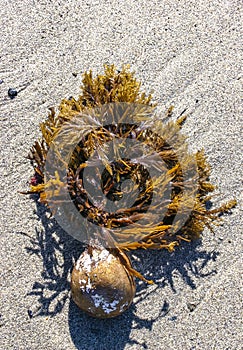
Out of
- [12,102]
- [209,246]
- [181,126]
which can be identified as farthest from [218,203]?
[12,102]

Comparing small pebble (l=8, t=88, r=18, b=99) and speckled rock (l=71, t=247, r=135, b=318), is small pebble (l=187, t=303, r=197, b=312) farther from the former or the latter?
small pebble (l=8, t=88, r=18, b=99)

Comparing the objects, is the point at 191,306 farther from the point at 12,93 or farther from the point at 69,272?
the point at 12,93

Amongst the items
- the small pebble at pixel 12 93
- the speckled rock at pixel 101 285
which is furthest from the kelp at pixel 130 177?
the small pebble at pixel 12 93

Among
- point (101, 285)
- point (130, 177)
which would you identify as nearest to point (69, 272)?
point (101, 285)

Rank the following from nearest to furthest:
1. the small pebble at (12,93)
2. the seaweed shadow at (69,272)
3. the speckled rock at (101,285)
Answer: the speckled rock at (101,285) < the seaweed shadow at (69,272) < the small pebble at (12,93)

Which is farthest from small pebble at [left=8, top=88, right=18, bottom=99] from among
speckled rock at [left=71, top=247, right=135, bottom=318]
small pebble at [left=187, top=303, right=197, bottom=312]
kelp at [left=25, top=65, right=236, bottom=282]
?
small pebble at [left=187, top=303, right=197, bottom=312]

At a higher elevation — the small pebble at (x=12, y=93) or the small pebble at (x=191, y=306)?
the small pebble at (x=12, y=93)

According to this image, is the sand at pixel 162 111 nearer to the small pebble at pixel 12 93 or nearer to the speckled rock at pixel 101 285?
the small pebble at pixel 12 93
